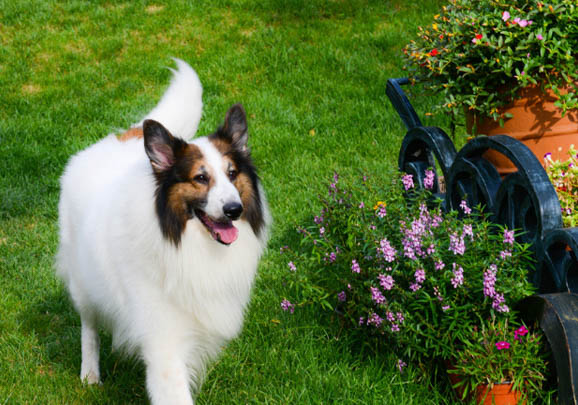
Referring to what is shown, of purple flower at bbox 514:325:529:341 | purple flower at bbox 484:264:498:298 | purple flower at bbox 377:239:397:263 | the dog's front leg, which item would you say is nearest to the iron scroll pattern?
purple flower at bbox 514:325:529:341

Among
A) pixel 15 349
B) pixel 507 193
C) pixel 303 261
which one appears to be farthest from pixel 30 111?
pixel 507 193

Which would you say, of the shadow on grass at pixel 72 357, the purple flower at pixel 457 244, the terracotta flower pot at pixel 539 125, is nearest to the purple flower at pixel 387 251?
the purple flower at pixel 457 244

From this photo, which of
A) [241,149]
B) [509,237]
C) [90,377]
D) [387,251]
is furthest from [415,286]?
[90,377]

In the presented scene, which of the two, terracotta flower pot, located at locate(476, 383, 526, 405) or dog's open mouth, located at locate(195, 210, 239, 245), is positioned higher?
dog's open mouth, located at locate(195, 210, 239, 245)

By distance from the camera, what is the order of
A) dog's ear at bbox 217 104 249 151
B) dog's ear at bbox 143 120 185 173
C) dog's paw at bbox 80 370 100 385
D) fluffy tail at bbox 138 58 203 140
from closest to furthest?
dog's ear at bbox 143 120 185 173, dog's ear at bbox 217 104 249 151, dog's paw at bbox 80 370 100 385, fluffy tail at bbox 138 58 203 140

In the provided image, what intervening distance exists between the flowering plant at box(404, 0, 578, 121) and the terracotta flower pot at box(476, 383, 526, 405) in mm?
1419

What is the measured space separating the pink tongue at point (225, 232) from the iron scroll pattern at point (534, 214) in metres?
1.13

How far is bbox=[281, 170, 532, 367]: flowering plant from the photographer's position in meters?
2.75

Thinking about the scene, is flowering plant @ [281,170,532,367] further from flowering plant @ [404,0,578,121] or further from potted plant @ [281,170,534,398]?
flowering plant @ [404,0,578,121]

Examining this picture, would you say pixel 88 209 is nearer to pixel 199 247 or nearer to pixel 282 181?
pixel 199 247

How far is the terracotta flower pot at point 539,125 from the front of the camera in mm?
3279

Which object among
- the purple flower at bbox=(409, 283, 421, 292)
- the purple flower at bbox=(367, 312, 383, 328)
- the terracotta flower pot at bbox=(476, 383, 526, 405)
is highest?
the purple flower at bbox=(409, 283, 421, 292)

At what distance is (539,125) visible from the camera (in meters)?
3.33

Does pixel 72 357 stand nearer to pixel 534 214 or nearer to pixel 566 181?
pixel 534 214
